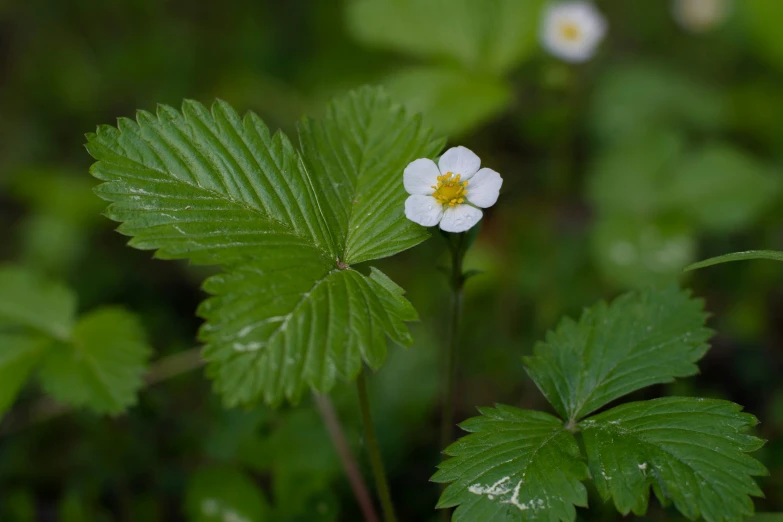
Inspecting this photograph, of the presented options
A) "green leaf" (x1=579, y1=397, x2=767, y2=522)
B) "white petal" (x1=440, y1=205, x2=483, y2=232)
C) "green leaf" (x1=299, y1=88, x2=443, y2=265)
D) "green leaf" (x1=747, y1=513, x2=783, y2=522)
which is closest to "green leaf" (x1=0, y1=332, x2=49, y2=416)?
"green leaf" (x1=299, y1=88, x2=443, y2=265)

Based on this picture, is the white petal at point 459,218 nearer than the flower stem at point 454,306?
Yes

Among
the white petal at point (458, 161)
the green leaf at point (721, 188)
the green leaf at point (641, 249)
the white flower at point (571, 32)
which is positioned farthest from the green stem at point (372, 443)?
the white flower at point (571, 32)

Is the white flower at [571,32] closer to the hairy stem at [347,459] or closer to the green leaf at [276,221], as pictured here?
the green leaf at [276,221]

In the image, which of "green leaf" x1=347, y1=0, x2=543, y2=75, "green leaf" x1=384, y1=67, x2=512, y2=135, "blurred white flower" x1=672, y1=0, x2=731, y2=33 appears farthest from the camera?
"blurred white flower" x1=672, y1=0, x2=731, y2=33

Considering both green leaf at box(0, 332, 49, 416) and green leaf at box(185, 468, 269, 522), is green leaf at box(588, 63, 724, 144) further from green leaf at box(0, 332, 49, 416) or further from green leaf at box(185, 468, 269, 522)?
green leaf at box(0, 332, 49, 416)

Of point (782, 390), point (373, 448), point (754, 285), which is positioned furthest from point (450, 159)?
point (754, 285)

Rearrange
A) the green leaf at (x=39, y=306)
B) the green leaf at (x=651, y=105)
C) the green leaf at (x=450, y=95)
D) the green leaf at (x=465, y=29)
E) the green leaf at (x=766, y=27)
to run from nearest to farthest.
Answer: the green leaf at (x=39, y=306), the green leaf at (x=450, y=95), the green leaf at (x=465, y=29), the green leaf at (x=766, y=27), the green leaf at (x=651, y=105)
